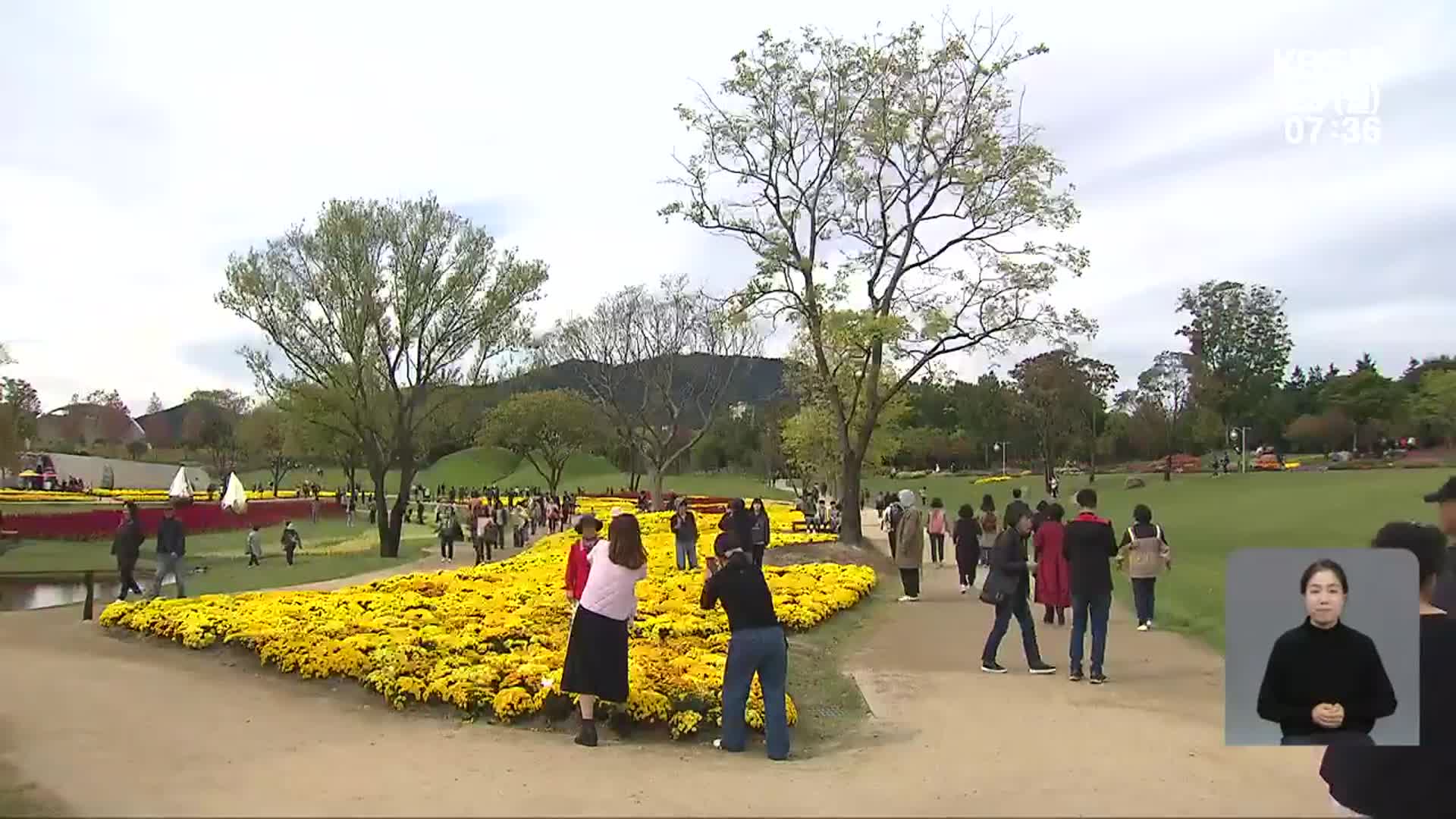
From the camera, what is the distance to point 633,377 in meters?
53.4

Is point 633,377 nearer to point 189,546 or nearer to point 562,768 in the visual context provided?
point 189,546

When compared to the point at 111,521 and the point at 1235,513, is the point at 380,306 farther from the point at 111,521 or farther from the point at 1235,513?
the point at 1235,513

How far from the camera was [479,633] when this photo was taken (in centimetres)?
1127

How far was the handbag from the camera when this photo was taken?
1096 centimetres

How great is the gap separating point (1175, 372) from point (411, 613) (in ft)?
275

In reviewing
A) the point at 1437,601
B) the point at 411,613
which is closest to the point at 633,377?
the point at 411,613

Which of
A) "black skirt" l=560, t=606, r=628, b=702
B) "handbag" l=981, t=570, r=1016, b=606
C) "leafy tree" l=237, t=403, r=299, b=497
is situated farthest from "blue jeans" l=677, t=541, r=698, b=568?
"leafy tree" l=237, t=403, r=299, b=497

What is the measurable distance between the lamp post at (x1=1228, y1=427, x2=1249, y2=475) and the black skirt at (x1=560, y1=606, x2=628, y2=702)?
6381 cm

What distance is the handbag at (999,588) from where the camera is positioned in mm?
10961

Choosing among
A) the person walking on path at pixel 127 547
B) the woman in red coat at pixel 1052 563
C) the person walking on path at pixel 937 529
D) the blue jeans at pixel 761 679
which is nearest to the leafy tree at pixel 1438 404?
the person walking on path at pixel 937 529

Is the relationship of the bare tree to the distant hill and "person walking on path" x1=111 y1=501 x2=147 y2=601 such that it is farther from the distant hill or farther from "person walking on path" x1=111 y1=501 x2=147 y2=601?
"person walking on path" x1=111 y1=501 x2=147 y2=601

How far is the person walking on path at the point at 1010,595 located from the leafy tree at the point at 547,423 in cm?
5400

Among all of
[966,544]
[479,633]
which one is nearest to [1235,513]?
[966,544]

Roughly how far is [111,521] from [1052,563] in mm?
31559
